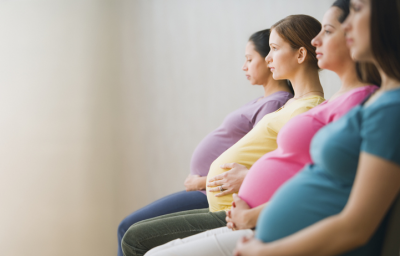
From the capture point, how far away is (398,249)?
739 mm

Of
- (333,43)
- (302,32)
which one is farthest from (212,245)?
(302,32)

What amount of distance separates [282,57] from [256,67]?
0.33m

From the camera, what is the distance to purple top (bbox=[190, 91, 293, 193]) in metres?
1.55

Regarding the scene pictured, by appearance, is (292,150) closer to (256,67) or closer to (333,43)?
(333,43)

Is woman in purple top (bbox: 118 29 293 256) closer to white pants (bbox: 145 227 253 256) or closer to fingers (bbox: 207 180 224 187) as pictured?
fingers (bbox: 207 180 224 187)

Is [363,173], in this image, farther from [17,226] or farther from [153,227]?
[17,226]

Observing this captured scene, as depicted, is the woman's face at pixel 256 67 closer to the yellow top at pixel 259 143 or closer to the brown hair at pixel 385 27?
the yellow top at pixel 259 143

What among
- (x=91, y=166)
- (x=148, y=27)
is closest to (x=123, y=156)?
(x=91, y=166)

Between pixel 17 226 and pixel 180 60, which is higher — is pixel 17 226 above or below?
below

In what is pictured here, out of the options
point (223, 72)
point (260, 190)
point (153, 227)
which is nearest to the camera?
point (260, 190)

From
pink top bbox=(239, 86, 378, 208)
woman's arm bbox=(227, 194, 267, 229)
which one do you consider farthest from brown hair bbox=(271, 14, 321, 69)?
woman's arm bbox=(227, 194, 267, 229)

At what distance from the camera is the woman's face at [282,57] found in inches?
52.8

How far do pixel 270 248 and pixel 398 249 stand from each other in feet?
0.96

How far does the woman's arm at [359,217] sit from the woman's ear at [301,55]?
0.77m
